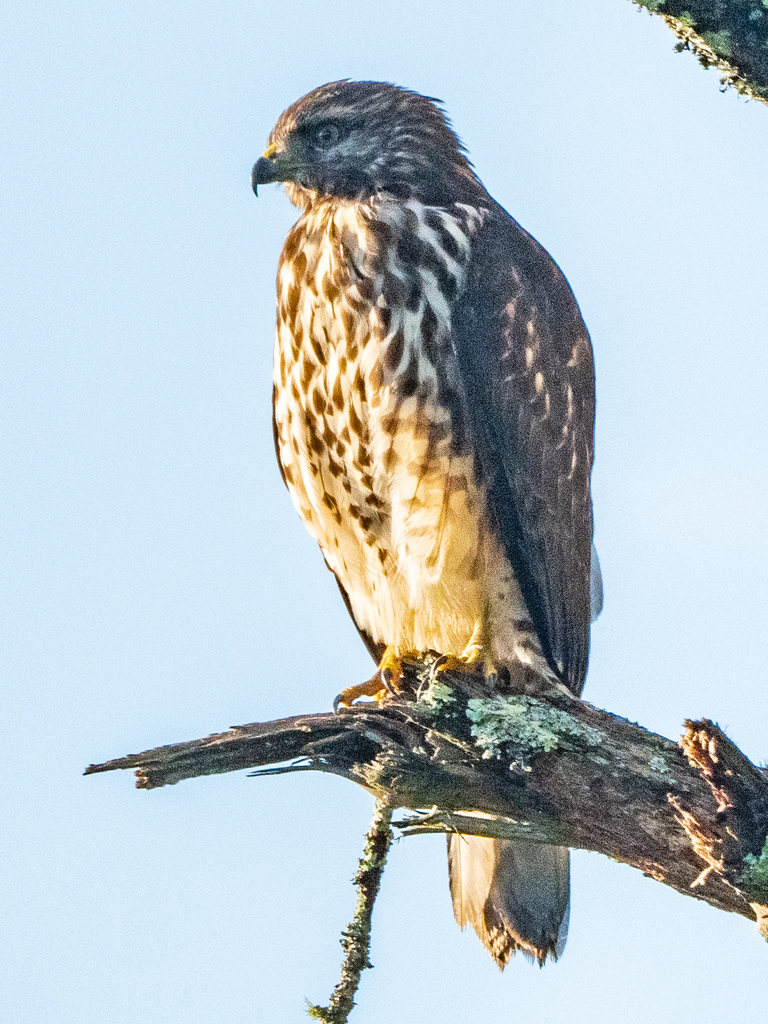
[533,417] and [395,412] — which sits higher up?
[533,417]

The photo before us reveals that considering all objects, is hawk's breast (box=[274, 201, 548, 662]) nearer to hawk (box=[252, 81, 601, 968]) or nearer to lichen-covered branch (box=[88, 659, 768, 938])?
hawk (box=[252, 81, 601, 968])

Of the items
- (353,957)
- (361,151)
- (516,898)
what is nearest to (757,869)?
(353,957)

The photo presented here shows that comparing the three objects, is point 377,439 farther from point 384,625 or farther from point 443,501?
point 384,625

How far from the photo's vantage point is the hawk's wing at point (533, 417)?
15.9 ft

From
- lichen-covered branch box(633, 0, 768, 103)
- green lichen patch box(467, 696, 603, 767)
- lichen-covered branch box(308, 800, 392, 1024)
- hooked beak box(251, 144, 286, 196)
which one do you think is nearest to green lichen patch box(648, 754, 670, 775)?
green lichen patch box(467, 696, 603, 767)

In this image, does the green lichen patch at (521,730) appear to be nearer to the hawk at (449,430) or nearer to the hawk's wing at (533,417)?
the hawk at (449,430)

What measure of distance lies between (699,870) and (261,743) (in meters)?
1.26

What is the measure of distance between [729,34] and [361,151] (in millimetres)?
2245

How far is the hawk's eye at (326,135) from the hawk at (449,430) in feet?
0.27

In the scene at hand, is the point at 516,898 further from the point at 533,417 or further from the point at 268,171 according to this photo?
the point at 268,171

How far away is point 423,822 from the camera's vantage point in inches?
150

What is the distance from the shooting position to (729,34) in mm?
3385

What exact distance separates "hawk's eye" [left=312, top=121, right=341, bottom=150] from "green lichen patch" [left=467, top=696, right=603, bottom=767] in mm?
2507

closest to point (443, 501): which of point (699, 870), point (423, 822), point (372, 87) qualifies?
point (423, 822)
